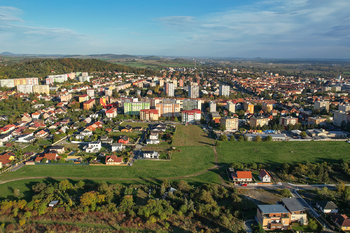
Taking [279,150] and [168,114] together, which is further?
[168,114]

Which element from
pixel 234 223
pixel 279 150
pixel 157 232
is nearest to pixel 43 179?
pixel 157 232

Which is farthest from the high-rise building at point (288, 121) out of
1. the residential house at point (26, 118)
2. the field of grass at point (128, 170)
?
the residential house at point (26, 118)

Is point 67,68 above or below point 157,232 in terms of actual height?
above

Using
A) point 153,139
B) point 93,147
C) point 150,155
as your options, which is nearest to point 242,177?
point 150,155

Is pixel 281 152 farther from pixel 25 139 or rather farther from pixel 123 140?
pixel 25 139

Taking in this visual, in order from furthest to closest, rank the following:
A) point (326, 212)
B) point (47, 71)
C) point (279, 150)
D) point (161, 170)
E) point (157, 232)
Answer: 1. point (47, 71)
2. point (279, 150)
3. point (161, 170)
4. point (326, 212)
5. point (157, 232)

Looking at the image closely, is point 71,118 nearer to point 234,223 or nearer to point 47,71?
point 234,223

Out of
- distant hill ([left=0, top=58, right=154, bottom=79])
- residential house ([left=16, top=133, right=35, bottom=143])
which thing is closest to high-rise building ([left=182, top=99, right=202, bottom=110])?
residential house ([left=16, top=133, right=35, bottom=143])

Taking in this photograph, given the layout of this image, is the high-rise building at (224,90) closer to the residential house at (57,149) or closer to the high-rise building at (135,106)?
the high-rise building at (135,106)
